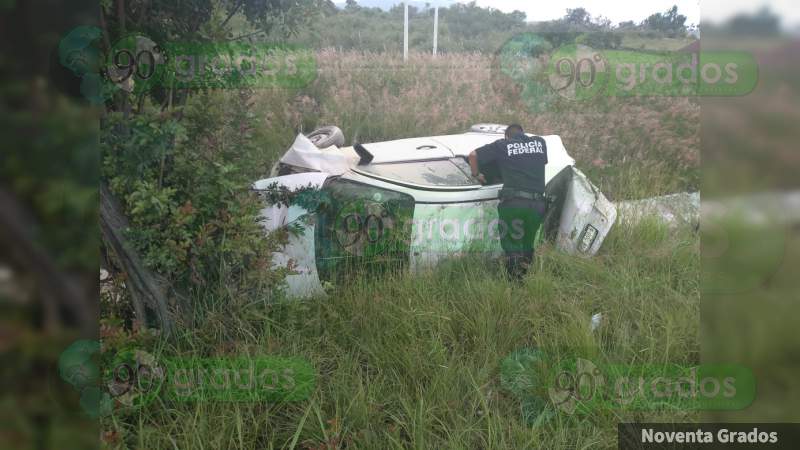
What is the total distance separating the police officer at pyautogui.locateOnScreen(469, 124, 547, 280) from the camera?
9.64 ft

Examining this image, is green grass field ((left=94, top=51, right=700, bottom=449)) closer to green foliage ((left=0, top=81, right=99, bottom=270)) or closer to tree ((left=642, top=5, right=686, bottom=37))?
tree ((left=642, top=5, right=686, bottom=37))

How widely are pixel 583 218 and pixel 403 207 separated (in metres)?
1.02

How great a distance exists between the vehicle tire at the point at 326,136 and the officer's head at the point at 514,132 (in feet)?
2.92

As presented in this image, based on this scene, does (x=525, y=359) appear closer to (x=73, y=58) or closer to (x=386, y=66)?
(x=386, y=66)

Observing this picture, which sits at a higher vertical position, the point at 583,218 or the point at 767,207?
the point at 767,207

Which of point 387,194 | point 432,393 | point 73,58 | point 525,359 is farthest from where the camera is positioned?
point 387,194

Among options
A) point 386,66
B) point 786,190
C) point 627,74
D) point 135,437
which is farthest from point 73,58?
point 627,74

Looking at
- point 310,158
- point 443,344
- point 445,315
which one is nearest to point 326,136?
point 310,158

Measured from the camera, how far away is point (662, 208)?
10.4 ft

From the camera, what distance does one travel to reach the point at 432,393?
90.9 inches

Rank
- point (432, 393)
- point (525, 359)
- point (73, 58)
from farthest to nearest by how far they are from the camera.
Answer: point (525, 359) < point (432, 393) < point (73, 58)

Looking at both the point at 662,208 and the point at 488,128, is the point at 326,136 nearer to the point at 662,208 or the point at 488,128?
the point at 488,128

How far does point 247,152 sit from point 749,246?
7.49 ft

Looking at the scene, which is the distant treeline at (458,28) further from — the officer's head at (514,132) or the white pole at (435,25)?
the officer's head at (514,132)
